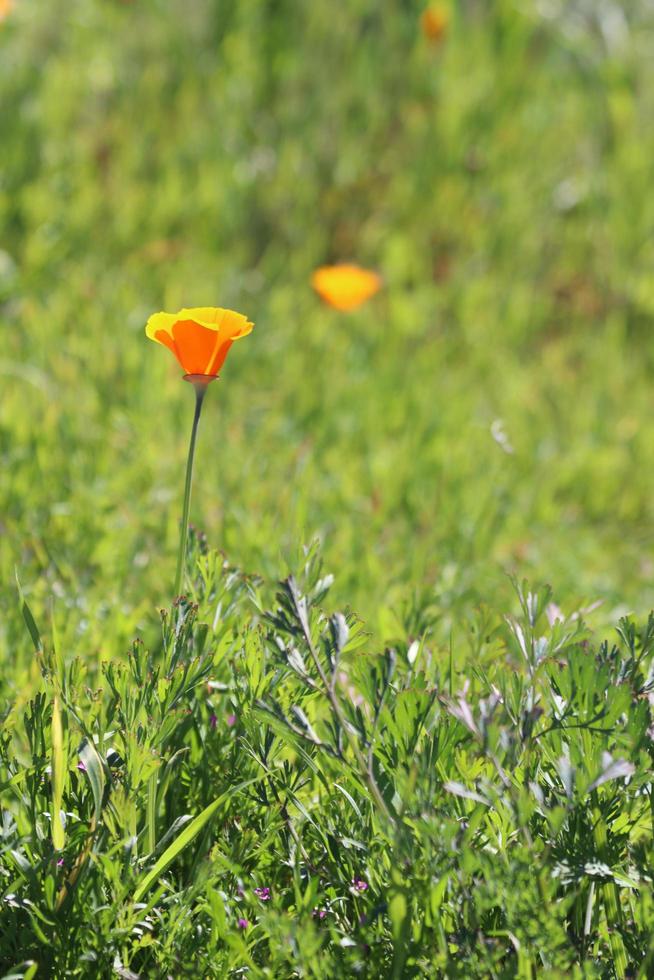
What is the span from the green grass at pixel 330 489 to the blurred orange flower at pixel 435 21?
0.08 meters

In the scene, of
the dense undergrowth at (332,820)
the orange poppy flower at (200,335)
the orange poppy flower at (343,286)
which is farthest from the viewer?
the orange poppy flower at (343,286)

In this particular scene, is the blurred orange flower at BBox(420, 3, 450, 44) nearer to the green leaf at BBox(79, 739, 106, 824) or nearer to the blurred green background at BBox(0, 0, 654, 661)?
the blurred green background at BBox(0, 0, 654, 661)

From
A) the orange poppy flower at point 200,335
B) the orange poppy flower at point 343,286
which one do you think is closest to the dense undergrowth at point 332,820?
the orange poppy flower at point 200,335

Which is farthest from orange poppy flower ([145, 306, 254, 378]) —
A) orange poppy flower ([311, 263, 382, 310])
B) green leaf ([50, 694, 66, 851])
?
orange poppy flower ([311, 263, 382, 310])

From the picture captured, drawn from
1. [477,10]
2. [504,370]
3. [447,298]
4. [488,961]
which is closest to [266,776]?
[488,961]

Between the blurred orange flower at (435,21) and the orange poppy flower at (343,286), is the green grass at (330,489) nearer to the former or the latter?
the blurred orange flower at (435,21)

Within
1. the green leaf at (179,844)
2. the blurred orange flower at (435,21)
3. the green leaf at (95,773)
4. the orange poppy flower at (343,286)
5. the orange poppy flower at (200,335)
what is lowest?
the green leaf at (179,844)

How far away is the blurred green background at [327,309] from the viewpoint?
256 centimetres

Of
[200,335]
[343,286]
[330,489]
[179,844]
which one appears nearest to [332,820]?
[179,844]

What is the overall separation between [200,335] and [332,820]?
66cm

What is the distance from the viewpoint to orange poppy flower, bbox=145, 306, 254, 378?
135 centimetres

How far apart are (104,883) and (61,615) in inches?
29.3

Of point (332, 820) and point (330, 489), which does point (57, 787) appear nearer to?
point (332, 820)

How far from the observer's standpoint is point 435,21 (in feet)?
14.1
